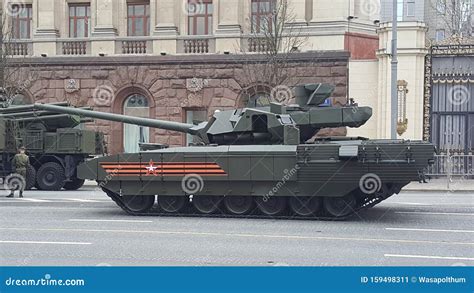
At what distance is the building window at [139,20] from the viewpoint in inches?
1205

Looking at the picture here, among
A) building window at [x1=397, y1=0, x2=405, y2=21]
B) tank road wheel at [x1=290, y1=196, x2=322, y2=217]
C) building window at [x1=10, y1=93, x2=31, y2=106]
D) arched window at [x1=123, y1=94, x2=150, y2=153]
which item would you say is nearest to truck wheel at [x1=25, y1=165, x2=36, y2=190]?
building window at [x1=10, y1=93, x2=31, y2=106]


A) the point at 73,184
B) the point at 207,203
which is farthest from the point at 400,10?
the point at 207,203

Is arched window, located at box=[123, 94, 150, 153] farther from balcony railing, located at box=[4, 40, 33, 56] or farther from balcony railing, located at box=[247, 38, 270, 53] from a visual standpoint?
balcony railing, located at box=[247, 38, 270, 53]

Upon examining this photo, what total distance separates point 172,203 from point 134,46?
603 inches

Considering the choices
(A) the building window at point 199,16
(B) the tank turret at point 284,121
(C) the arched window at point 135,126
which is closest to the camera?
(B) the tank turret at point 284,121

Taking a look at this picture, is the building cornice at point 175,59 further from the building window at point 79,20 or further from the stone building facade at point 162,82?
the building window at point 79,20

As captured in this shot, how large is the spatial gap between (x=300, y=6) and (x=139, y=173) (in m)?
15.0

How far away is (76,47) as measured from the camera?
100ft

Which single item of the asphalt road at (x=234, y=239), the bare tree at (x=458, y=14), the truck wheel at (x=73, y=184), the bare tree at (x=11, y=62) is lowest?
the truck wheel at (x=73, y=184)

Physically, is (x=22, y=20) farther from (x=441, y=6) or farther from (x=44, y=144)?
(x=441, y=6)

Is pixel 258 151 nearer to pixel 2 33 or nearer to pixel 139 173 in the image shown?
pixel 139 173

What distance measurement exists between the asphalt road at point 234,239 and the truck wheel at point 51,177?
6849mm

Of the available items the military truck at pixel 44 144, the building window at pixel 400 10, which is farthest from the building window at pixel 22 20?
the building window at pixel 400 10

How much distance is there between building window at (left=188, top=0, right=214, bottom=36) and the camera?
98.0 ft
